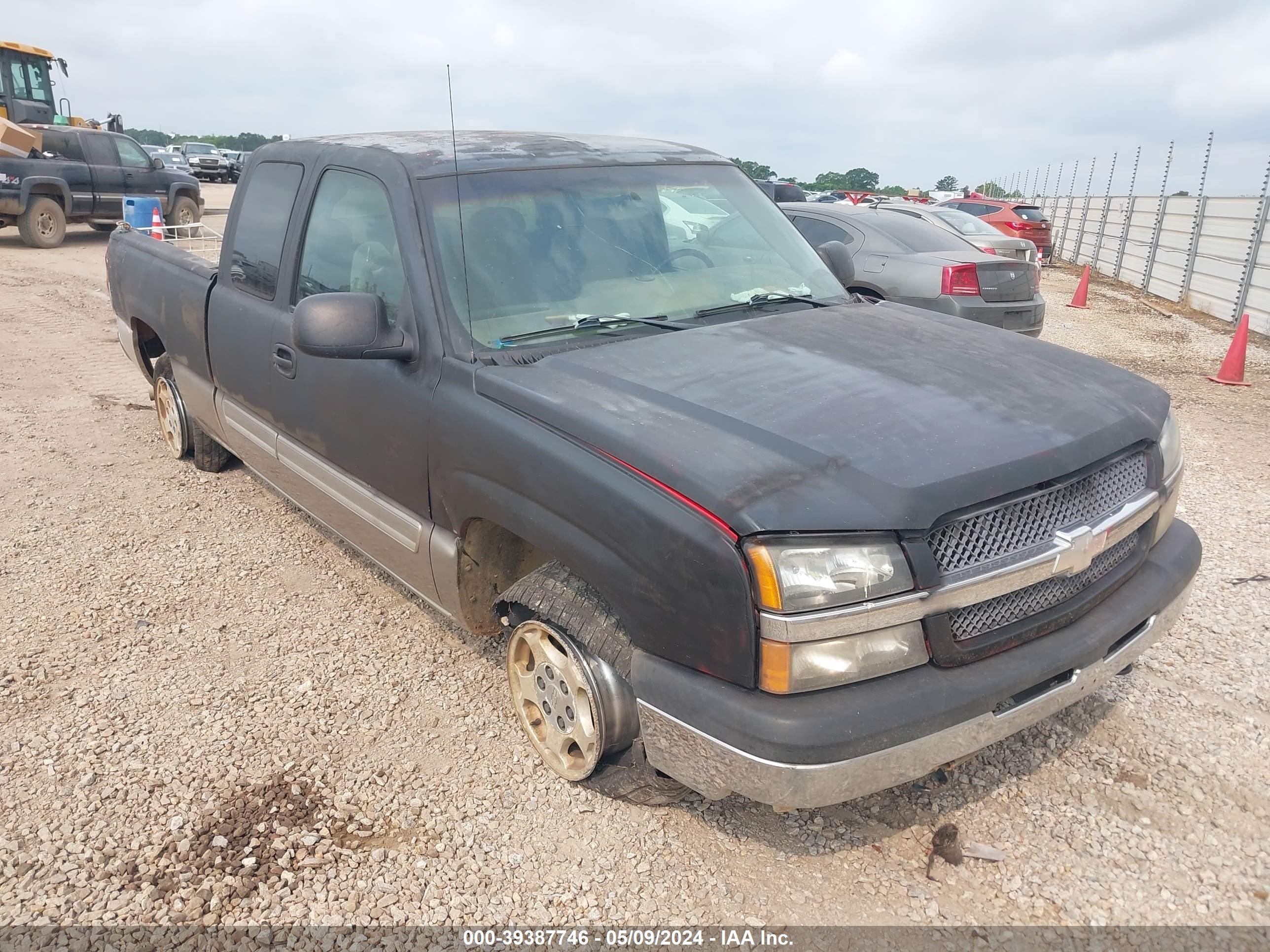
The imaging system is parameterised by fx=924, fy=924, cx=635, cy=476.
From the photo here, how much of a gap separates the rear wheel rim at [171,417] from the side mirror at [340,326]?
10.4 ft

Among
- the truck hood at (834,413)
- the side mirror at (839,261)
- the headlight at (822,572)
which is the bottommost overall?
the headlight at (822,572)

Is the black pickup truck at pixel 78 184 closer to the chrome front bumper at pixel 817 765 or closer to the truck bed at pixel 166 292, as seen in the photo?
the truck bed at pixel 166 292

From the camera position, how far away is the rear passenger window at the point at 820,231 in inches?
344

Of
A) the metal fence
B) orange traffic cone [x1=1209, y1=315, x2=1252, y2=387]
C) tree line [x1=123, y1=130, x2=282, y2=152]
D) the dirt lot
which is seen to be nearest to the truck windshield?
the dirt lot

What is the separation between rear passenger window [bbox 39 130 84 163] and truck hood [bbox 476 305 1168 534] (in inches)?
714

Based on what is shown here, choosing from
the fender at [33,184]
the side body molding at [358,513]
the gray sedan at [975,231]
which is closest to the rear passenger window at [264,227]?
the side body molding at [358,513]

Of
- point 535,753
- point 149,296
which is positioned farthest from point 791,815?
point 149,296

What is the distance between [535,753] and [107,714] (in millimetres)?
1539

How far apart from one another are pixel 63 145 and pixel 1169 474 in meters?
19.5

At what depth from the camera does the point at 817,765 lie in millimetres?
2033

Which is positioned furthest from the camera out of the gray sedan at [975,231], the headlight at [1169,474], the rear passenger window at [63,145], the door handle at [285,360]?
the rear passenger window at [63,145]

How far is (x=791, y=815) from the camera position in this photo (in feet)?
9.00

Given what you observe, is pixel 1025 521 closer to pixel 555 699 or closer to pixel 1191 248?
pixel 555 699

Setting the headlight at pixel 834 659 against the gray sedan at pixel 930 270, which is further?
the gray sedan at pixel 930 270
